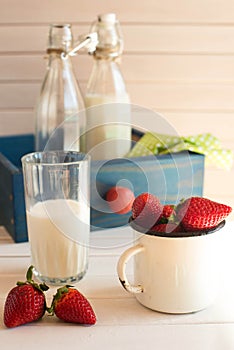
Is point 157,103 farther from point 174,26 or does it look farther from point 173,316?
point 173,316

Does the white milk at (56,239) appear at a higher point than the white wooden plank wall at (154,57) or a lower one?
lower

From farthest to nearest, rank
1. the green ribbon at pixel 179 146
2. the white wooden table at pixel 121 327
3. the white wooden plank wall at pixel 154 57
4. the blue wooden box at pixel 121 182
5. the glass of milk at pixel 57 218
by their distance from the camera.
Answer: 1. the white wooden plank wall at pixel 154 57
2. the green ribbon at pixel 179 146
3. the blue wooden box at pixel 121 182
4. the glass of milk at pixel 57 218
5. the white wooden table at pixel 121 327

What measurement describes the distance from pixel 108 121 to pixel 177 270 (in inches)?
22.4

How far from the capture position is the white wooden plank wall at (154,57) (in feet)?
5.00

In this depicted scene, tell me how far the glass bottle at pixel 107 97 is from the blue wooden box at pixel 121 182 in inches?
4.7

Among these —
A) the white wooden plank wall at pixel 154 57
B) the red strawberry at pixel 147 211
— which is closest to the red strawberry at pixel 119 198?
the red strawberry at pixel 147 211

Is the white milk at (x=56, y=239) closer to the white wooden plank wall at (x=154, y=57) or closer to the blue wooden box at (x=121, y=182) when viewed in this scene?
the blue wooden box at (x=121, y=182)

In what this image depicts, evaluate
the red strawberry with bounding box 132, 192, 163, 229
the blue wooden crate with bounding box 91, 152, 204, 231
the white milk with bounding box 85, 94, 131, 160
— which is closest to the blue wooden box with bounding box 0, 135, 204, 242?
the blue wooden crate with bounding box 91, 152, 204, 231

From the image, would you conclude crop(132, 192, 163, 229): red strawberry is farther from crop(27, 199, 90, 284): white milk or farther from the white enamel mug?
crop(27, 199, 90, 284): white milk

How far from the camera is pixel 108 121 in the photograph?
1.39m

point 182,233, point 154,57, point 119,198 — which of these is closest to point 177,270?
point 182,233

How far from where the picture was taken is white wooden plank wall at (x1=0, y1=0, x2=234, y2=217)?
153 cm

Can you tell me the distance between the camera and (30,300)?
0.85m

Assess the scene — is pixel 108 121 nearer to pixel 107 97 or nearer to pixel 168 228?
pixel 107 97
